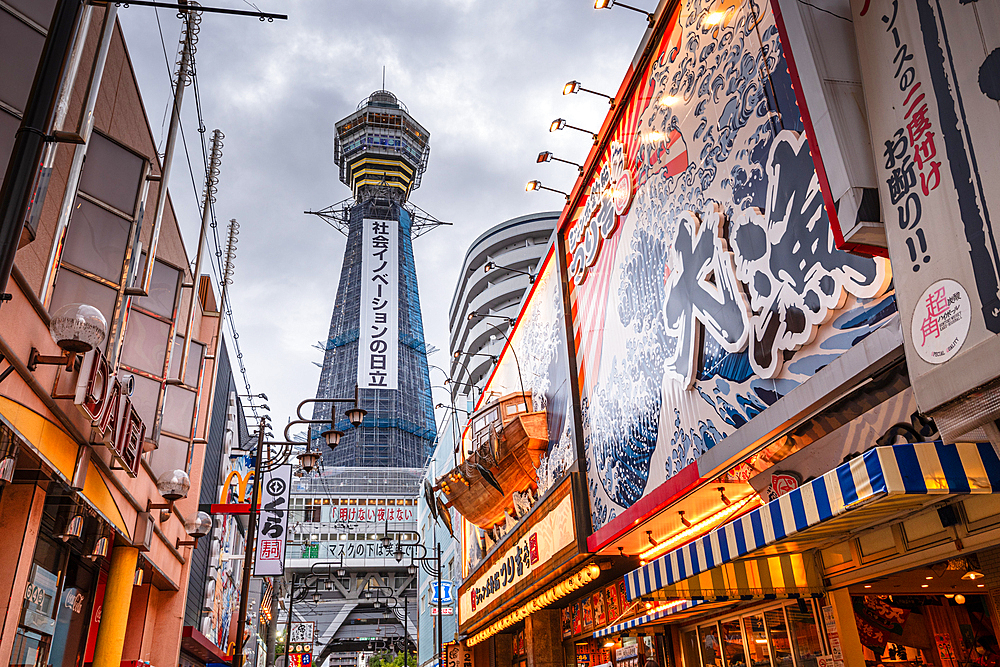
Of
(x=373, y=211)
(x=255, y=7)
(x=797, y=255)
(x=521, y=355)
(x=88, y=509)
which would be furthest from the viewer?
(x=373, y=211)

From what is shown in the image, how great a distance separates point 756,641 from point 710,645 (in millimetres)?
1741

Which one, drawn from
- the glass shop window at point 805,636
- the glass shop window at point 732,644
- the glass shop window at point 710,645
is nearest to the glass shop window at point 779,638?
the glass shop window at point 805,636

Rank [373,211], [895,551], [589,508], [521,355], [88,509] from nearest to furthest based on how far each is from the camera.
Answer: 1. [895,551]
2. [88,509]
3. [589,508]
4. [521,355]
5. [373,211]

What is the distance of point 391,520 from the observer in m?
107

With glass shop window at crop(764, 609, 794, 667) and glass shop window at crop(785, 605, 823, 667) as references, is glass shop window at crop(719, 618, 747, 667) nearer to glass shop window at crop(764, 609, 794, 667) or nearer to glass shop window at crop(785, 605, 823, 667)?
glass shop window at crop(764, 609, 794, 667)

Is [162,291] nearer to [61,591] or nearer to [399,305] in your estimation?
[61,591]

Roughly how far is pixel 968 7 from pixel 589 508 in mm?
9286

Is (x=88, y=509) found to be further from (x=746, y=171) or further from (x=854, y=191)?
(x=854, y=191)

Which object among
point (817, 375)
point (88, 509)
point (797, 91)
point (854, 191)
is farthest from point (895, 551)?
point (88, 509)

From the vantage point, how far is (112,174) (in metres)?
10.9

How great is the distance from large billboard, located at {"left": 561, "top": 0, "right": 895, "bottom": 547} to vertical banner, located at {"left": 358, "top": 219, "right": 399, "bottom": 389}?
227ft

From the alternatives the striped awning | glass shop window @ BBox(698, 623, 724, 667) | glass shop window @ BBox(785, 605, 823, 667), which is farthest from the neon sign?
glass shop window @ BBox(698, 623, 724, 667)

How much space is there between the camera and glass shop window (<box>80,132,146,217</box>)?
10.6 m

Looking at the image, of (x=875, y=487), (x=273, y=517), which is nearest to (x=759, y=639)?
(x=875, y=487)
